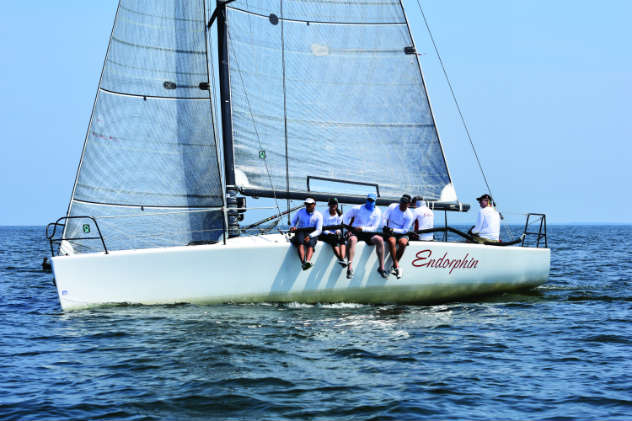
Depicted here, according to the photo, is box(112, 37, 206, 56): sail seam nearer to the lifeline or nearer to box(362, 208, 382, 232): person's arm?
box(362, 208, 382, 232): person's arm

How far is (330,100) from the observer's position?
1245 cm

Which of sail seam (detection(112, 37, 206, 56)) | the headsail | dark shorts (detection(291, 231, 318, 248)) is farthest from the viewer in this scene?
the headsail

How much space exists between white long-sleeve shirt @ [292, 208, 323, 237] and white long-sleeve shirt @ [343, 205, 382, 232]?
576 mm

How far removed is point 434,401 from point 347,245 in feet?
15.2

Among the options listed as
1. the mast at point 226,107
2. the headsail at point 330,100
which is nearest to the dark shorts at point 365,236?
the headsail at point 330,100

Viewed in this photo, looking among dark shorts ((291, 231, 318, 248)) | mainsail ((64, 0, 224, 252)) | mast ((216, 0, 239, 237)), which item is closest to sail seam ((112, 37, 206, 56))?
mainsail ((64, 0, 224, 252))

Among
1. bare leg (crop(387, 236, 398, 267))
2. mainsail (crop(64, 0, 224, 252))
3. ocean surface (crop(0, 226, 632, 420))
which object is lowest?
ocean surface (crop(0, 226, 632, 420))

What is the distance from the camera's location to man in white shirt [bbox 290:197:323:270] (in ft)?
34.4

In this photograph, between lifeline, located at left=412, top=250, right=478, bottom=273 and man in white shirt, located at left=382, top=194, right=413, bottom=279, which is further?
lifeline, located at left=412, top=250, right=478, bottom=273

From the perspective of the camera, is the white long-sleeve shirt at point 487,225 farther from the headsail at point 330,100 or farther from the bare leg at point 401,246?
the bare leg at point 401,246

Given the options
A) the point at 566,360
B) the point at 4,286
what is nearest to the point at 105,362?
the point at 566,360

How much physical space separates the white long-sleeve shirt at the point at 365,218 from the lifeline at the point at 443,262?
868 mm

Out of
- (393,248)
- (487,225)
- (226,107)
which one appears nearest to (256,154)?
(226,107)

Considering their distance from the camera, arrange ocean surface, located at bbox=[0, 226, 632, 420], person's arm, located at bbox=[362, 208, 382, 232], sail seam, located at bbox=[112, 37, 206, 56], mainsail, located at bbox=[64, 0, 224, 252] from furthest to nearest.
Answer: sail seam, located at bbox=[112, 37, 206, 56] < mainsail, located at bbox=[64, 0, 224, 252] < person's arm, located at bbox=[362, 208, 382, 232] < ocean surface, located at bbox=[0, 226, 632, 420]
